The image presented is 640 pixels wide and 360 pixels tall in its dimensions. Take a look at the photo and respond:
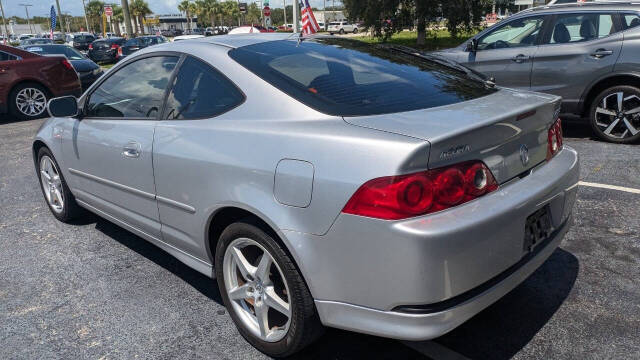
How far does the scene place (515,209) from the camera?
6.95ft

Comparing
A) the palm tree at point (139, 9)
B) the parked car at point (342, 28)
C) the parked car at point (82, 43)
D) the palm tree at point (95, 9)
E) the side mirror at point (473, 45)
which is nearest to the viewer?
the side mirror at point (473, 45)

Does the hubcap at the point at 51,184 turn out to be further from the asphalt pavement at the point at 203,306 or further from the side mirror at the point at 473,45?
the side mirror at the point at 473,45

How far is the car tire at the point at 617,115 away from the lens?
583 centimetres

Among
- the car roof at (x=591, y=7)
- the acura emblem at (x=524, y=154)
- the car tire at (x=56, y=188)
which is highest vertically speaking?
the car roof at (x=591, y=7)

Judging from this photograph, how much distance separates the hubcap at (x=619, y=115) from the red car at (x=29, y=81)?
9.85m

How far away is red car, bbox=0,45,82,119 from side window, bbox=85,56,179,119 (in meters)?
7.84

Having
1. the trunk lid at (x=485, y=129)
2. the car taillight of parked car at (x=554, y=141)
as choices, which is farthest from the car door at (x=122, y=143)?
the car taillight of parked car at (x=554, y=141)

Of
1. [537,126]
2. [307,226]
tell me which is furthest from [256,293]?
[537,126]

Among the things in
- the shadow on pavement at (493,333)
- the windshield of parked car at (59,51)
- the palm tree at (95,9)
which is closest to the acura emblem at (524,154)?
the shadow on pavement at (493,333)

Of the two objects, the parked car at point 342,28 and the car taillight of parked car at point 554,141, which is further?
the parked car at point 342,28

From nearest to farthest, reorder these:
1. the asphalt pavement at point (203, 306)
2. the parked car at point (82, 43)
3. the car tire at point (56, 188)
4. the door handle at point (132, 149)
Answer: the asphalt pavement at point (203, 306)
the door handle at point (132, 149)
the car tire at point (56, 188)
the parked car at point (82, 43)

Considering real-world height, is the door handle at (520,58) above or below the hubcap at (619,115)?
above

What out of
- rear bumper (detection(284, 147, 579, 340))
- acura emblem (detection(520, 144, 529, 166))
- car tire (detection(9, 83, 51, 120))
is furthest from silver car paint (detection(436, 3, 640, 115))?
car tire (detection(9, 83, 51, 120))

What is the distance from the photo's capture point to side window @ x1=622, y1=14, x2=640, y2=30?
5824 millimetres
